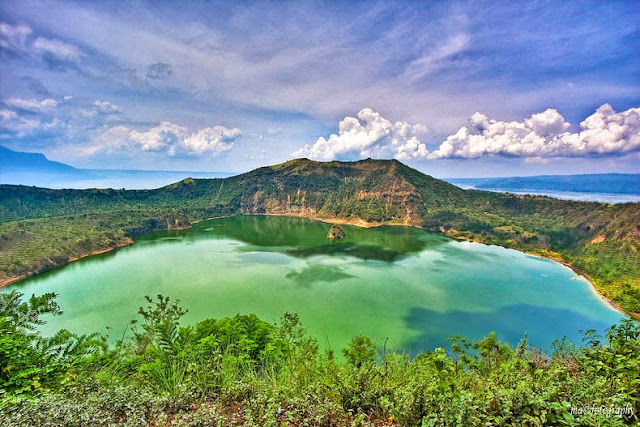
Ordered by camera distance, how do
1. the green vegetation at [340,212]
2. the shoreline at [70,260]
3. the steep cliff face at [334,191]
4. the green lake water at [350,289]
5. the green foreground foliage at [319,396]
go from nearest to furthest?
the green foreground foliage at [319,396] → the green lake water at [350,289] → the shoreline at [70,260] → the green vegetation at [340,212] → the steep cliff face at [334,191]

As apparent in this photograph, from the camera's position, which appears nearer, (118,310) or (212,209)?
(118,310)

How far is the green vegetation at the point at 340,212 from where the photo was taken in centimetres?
4462

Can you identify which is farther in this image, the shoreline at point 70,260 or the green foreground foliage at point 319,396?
the shoreline at point 70,260

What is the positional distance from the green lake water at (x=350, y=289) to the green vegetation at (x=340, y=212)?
4556 millimetres

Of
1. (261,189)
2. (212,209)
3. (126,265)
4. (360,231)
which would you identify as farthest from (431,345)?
(261,189)

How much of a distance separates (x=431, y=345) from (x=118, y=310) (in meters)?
27.3

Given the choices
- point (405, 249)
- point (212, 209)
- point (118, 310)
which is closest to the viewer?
point (118, 310)

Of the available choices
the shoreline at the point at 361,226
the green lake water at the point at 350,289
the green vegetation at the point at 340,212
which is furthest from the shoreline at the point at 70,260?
the green lake water at the point at 350,289

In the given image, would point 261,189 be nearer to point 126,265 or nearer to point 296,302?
point 126,265

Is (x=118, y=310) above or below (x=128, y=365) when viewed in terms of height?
below

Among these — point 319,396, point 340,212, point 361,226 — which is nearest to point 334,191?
point 340,212

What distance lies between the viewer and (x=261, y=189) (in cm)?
12344

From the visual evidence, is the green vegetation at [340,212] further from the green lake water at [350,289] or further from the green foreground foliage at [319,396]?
the green foreground foliage at [319,396]

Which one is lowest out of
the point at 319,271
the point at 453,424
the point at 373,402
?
the point at 319,271
